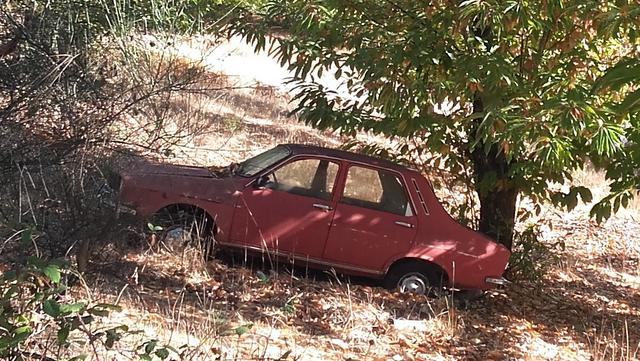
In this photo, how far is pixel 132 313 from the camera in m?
5.48

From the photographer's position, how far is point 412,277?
27.2ft

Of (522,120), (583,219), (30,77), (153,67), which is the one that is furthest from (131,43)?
(583,219)

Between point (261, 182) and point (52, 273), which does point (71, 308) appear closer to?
point (52, 273)

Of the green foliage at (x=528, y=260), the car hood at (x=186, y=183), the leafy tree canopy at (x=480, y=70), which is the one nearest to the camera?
the leafy tree canopy at (x=480, y=70)

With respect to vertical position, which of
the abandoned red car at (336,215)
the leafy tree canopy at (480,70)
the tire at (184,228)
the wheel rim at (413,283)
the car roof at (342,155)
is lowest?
the wheel rim at (413,283)

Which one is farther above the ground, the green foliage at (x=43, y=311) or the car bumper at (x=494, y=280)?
the green foliage at (x=43, y=311)

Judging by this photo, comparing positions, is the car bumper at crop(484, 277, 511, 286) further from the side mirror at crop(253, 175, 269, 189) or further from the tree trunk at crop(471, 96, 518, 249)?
the side mirror at crop(253, 175, 269, 189)

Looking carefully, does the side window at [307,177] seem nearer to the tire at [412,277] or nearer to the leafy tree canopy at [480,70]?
the leafy tree canopy at [480,70]

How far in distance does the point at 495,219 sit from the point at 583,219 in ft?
19.4

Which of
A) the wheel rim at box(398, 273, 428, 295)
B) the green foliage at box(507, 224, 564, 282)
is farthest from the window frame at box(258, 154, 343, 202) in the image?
the green foliage at box(507, 224, 564, 282)

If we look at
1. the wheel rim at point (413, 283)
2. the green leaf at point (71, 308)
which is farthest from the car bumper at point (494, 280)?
the green leaf at point (71, 308)

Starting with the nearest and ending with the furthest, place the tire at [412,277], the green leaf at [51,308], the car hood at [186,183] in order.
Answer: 1. the green leaf at [51,308]
2. the car hood at [186,183]
3. the tire at [412,277]

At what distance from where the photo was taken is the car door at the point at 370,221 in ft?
26.5

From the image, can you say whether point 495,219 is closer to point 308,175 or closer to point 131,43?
point 308,175
